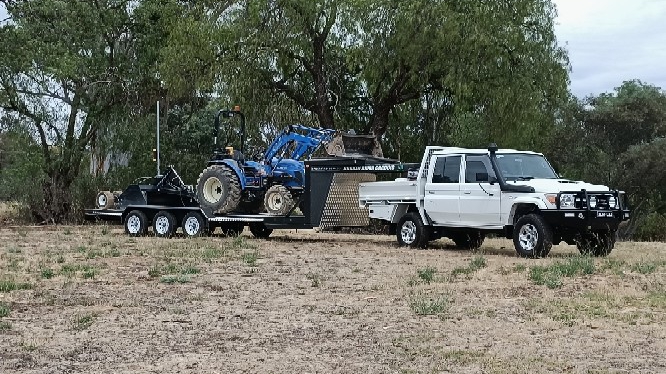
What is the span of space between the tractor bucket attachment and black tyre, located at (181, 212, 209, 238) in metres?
3.78

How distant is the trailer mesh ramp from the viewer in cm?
2081

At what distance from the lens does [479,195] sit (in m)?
17.8

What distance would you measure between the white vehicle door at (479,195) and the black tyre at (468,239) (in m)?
1.51

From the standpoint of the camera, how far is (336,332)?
936cm

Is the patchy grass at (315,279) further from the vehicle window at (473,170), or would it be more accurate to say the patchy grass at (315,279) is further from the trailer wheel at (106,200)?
the trailer wheel at (106,200)

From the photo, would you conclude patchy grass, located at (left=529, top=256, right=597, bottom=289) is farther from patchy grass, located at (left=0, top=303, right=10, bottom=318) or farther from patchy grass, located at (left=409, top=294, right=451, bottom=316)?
patchy grass, located at (left=0, top=303, right=10, bottom=318)

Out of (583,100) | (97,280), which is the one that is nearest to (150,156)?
(97,280)

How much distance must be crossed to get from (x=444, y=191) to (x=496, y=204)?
146cm

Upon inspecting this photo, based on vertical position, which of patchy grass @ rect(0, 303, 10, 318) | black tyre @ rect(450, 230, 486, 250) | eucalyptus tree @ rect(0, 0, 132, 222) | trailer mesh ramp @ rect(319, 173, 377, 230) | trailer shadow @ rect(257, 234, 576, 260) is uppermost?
eucalyptus tree @ rect(0, 0, 132, 222)

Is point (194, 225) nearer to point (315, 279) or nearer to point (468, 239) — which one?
point (468, 239)

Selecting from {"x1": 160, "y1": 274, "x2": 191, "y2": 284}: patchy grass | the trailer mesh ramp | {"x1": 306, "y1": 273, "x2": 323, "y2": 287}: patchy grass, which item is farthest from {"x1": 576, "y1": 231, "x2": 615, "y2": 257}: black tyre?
{"x1": 160, "y1": 274, "x2": 191, "y2": 284}: patchy grass

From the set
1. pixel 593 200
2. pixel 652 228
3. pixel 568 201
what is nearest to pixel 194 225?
pixel 568 201

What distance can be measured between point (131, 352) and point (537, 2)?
2189cm

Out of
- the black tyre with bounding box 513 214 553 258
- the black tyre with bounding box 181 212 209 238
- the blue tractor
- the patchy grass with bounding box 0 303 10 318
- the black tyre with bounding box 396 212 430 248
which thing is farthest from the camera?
the black tyre with bounding box 181 212 209 238
